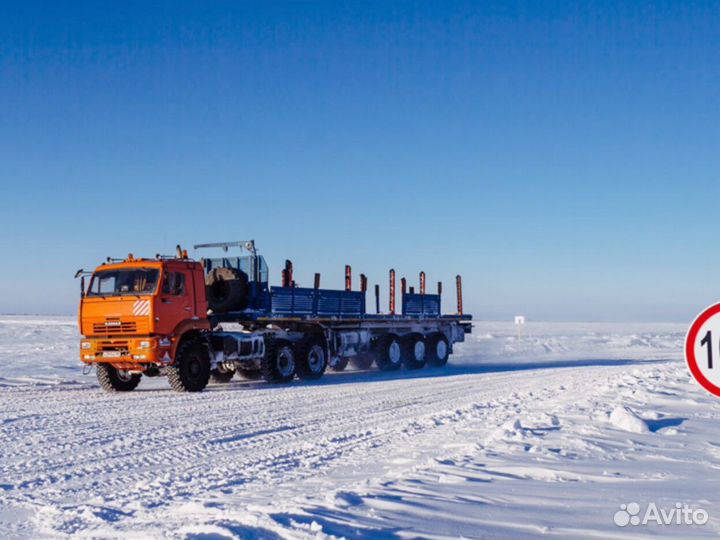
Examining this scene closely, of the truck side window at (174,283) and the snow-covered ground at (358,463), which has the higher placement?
the truck side window at (174,283)

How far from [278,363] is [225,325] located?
195 centimetres

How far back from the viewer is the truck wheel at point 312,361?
20.6 metres

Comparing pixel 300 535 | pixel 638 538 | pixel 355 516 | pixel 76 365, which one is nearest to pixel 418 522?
pixel 355 516

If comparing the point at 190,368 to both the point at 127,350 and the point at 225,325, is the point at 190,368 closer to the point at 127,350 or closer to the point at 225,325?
the point at 127,350

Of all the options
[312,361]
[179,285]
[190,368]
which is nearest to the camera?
[179,285]

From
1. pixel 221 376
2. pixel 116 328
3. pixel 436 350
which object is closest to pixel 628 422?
pixel 116 328

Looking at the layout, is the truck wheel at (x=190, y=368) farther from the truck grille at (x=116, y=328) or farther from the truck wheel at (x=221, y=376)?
the truck wheel at (x=221, y=376)

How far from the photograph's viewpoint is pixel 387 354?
80.3 ft

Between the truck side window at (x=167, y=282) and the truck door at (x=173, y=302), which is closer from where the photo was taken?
the truck door at (x=173, y=302)

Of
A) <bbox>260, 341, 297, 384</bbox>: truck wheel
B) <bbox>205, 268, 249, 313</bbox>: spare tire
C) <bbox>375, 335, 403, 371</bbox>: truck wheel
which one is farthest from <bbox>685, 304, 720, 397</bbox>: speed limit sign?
<bbox>375, 335, 403, 371</bbox>: truck wheel

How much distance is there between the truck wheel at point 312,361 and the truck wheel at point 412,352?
4787 mm

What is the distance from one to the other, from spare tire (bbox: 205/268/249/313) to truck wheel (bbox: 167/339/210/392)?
1.73 m
